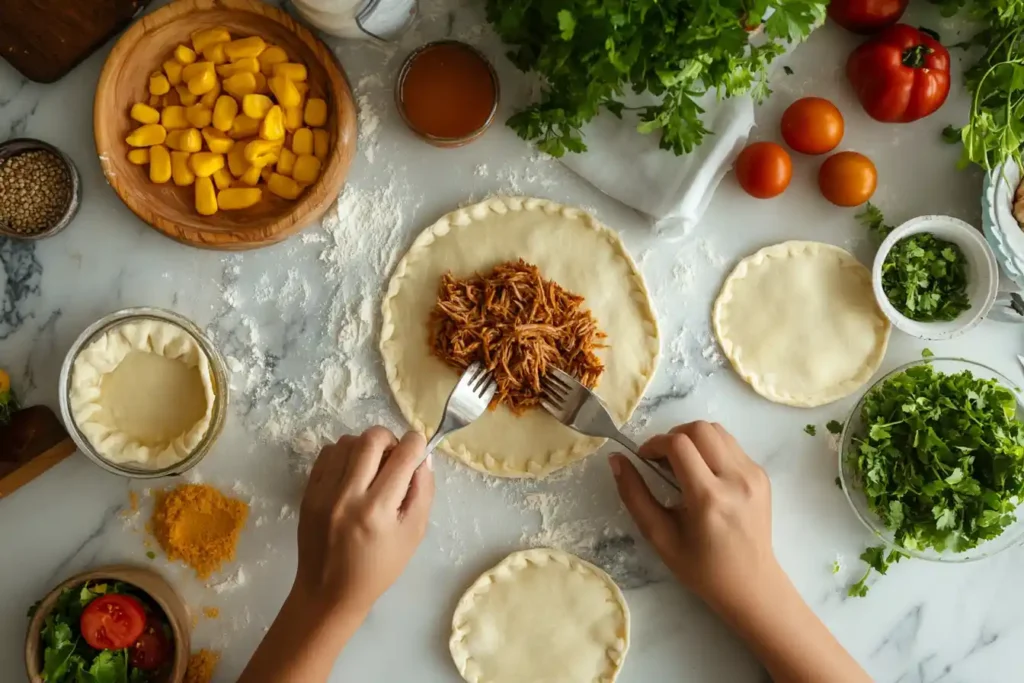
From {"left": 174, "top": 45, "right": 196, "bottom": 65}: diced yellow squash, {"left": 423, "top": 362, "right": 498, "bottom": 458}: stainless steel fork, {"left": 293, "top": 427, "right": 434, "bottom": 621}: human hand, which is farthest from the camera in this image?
{"left": 174, "top": 45, "right": 196, "bottom": 65}: diced yellow squash

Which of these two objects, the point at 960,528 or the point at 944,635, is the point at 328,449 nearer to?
the point at 960,528

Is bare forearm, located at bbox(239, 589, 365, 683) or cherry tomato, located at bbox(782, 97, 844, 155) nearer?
bare forearm, located at bbox(239, 589, 365, 683)

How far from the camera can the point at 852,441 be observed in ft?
6.86

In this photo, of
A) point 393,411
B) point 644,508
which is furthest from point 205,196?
point 644,508

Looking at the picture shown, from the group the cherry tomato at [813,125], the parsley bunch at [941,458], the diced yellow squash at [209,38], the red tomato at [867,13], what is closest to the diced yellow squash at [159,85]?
the diced yellow squash at [209,38]

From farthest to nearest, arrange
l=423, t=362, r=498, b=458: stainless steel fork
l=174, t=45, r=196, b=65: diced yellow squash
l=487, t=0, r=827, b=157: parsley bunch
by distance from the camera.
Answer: l=174, t=45, r=196, b=65: diced yellow squash < l=423, t=362, r=498, b=458: stainless steel fork < l=487, t=0, r=827, b=157: parsley bunch

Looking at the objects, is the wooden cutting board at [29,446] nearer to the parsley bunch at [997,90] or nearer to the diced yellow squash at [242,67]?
the diced yellow squash at [242,67]


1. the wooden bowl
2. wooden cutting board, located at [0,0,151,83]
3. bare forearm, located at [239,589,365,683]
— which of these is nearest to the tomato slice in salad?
bare forearm, located at [239,589,365,683]

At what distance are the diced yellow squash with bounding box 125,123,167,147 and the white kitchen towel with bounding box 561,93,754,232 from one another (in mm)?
1062

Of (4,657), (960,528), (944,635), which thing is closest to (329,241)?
(4,657)

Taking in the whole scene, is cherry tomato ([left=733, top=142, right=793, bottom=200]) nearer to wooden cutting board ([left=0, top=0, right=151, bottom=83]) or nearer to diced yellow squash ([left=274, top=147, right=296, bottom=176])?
diced yellow squash ([left=274, top=147, right=296, bottom=176])

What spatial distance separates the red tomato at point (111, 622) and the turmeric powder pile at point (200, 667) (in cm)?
20

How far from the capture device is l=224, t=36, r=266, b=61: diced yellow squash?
6.68ft

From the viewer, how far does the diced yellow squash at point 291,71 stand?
2.04 m
